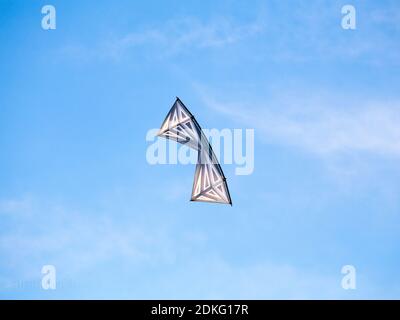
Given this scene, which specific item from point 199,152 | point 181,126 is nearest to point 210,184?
point 199,152

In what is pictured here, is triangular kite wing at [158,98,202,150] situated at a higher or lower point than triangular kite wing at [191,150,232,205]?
higher

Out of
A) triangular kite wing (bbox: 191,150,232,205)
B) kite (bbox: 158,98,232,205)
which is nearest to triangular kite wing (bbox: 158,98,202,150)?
kite (bbox: 158,98,232,205)

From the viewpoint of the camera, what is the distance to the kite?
22.4 meters

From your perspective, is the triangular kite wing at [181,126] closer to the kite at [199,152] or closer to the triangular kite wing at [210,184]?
the kite at [199,152]

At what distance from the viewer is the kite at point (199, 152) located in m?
22.4

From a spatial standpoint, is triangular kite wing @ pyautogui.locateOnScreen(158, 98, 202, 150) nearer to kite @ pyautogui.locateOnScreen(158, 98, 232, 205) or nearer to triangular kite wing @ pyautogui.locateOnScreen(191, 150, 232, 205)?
kite @ pyautogui.locateOnScreen(158, 98, 232, 205)

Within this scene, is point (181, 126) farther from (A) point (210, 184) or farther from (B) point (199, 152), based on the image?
(A) point (210, 184)

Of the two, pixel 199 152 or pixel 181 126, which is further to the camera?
pixel 181 126

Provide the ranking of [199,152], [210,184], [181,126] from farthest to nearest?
[181,126], [199,152], [210,184]

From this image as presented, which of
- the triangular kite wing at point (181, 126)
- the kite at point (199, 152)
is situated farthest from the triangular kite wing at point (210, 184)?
the triangular kite wing at point (181, 126)

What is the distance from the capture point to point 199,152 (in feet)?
75.7
